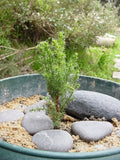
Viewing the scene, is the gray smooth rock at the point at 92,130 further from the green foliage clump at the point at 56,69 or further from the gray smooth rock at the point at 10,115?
the gray smooth rock at the point at 10,115

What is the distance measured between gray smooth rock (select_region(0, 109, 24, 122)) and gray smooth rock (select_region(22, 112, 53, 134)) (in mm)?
107

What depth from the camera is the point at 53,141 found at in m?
1.40

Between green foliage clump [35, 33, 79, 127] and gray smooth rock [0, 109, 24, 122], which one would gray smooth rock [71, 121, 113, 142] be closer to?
green foliage clump [35, 33, 79, 127]

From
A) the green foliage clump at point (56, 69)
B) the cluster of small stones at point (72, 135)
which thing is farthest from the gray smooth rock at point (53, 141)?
the green foliage clump at point (56, 69)

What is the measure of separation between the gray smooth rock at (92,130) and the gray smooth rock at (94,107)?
0.15m

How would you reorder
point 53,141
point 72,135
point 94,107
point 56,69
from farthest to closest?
point 94,107 → point 72,135 → point 56,69 → point 53,141

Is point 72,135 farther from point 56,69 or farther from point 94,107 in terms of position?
point 56,69

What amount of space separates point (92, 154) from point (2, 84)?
1.23 meters

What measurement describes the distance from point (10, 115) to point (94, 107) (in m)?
0.69

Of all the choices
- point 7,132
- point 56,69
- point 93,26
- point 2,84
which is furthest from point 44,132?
point 93,26

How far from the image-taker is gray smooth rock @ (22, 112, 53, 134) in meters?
1.62

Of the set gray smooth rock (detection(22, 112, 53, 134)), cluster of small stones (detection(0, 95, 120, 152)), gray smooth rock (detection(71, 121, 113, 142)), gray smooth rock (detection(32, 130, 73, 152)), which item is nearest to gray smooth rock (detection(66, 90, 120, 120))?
Result: cluster of small stones (detection(0, 95, 120, 152))

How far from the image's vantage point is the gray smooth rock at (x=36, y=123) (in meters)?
1.62

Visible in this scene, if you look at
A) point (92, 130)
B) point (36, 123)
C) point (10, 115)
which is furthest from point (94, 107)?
point (10, 115)
